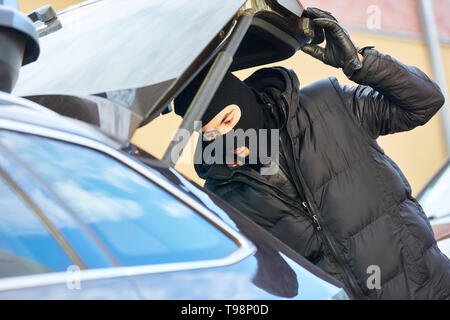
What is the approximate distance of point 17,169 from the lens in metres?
1.05

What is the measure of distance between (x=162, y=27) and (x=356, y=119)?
88 cm

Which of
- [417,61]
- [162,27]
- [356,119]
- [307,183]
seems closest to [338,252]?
[307,183]

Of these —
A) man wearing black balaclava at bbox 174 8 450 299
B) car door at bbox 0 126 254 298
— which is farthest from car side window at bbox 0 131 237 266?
man wearing black balaclava at bbox 174 8 450 299

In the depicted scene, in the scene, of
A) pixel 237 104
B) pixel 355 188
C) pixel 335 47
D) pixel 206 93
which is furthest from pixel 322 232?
pixel 206 93

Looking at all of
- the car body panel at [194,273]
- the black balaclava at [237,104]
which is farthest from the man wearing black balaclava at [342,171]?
the car body panel at [194,273]

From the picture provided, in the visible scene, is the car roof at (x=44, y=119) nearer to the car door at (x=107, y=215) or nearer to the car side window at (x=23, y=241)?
the car door at (x=107, y=215)

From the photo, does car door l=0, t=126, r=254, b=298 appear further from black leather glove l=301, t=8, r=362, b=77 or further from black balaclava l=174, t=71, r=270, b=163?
black leather glove l=301, t=8, r=362, b=77

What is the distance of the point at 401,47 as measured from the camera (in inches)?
317

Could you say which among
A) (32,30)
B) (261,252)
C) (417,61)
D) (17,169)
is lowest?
(417,61)

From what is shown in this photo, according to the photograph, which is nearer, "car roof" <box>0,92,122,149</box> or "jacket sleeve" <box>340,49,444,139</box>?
"car roof" <box>0,92,122,149</box>

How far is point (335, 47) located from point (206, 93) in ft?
2.59

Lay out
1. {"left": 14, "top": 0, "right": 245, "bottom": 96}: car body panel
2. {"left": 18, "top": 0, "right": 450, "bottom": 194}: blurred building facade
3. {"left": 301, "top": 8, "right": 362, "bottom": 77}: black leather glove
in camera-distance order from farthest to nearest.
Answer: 1. {"left": 18, "top": 0, "right": 450, "bottom": 194}: blurred building facade
2. {"left": 301, "top": 8, "right": 362, "bottom": 77}: black leather glove
3. {"left": 14, "top": 0, "right": 245, "bottom": 96}: car body panel

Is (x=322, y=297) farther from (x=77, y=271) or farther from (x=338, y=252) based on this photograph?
(x=338, y=252)

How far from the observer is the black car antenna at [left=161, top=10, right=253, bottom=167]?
135cm
